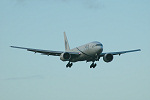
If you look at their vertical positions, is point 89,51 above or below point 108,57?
above

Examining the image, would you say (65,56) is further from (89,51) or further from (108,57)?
(108,57)

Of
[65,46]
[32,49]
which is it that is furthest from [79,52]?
[65,46]

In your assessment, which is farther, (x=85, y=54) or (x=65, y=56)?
(x=65, y=56)

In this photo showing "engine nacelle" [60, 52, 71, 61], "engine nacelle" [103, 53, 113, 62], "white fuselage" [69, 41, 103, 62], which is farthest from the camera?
"engine nacelle" [103, 53, 113, 62]

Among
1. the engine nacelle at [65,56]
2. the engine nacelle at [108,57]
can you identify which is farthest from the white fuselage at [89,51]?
the engine nacelle at [108,57]

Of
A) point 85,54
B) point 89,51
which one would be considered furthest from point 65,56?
point 89,51

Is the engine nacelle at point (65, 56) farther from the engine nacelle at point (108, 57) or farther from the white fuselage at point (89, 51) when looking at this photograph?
the engine nacelle at point (108, 57)

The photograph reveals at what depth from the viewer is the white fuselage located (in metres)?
77.2

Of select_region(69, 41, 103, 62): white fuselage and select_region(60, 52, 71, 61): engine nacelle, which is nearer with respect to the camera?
select_region(69, 41, 103, 62): white fuselage

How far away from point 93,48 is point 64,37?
30496 mm

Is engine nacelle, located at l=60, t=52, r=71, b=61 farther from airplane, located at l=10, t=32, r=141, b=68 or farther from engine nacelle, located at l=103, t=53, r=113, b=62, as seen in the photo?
engine nacelle, located at l=103, t=53, r=113, b=62

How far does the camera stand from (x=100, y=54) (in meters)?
83.7

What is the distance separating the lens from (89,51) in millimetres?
78625

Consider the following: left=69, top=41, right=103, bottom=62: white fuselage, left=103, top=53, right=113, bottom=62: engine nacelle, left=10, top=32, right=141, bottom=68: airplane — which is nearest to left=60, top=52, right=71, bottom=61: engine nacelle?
left=10, top=32, right=141, bottom=68: airplane
